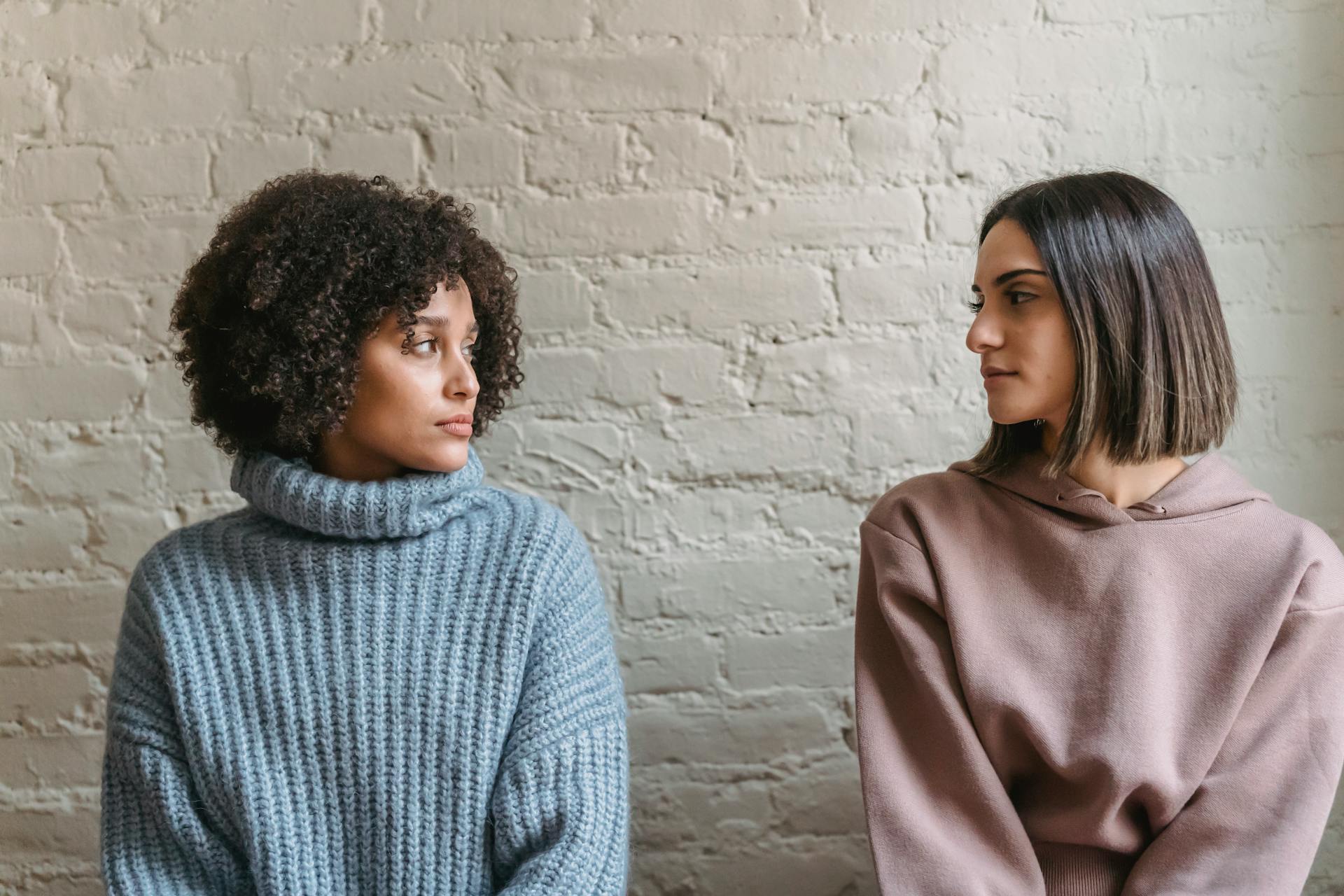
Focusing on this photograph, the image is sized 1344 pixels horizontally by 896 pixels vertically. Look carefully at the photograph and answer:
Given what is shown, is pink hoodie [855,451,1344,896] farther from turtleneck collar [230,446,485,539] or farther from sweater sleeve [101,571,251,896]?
sweater sleeve [101,571,251,896]

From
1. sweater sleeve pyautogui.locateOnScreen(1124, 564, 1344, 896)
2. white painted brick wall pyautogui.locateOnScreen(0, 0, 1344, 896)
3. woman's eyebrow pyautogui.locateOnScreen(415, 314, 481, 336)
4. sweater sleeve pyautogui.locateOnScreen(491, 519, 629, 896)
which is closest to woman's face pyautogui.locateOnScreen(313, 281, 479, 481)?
woman's eyebrow pyautogui.locateOnScreen(415, 314, 481, 336)

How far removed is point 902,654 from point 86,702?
3.94ft

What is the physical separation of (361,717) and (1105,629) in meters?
0.85

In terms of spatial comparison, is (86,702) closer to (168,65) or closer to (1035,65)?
(168,65)

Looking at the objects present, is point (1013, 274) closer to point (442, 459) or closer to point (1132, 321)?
point (1132, 321)

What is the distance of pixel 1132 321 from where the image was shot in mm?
1194

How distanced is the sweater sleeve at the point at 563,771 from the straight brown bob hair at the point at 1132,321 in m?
0.59

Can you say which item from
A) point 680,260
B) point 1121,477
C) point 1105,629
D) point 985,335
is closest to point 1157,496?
point 1121,477

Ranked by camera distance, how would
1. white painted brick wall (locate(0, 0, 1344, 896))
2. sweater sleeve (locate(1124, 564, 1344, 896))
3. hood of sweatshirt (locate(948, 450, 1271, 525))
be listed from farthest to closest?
white painted brick wall (locate(0, 0, 1344, 896)) < hood of sweatshirt (locate(948, 450, 1271, 525)) < sweater sleeve (locate(1124, 564, 1344, 896))

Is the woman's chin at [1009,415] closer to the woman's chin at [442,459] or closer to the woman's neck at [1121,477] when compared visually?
the woman's neck at [1121,477]

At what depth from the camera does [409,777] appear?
3.79ft

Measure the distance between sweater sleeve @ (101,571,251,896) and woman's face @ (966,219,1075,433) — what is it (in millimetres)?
1025

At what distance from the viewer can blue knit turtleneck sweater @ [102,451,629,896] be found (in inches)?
45.2

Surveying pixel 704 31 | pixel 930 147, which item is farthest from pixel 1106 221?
pixel 704 31
